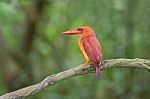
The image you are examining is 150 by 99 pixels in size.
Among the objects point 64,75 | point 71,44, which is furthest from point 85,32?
point 71,44

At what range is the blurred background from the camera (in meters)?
5.28

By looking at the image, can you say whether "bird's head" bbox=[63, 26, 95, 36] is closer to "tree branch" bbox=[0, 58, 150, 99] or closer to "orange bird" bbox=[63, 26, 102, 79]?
"orange bird" bbox=[63, 26, 102, 79]

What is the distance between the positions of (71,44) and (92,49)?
271cm

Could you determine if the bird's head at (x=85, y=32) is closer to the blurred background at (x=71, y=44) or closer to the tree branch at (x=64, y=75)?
the tree branch at (x=64, y=75)

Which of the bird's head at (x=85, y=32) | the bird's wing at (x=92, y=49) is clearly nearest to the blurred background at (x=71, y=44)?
the bird's head at (x=85, y=32)

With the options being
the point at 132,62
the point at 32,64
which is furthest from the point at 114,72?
the point at 132,62

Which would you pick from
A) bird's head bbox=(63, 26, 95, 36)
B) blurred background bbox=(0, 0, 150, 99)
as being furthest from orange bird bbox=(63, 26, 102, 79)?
blurred background bbox=(0, 0, 150, 99)

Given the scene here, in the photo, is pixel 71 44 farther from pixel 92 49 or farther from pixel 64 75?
pixel 64 75

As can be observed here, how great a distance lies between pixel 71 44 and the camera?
18.5ft

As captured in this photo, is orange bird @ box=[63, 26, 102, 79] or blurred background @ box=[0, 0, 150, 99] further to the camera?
blurred background @ box=[0, 0, 150, 99]

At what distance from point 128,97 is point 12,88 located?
1.19 meters

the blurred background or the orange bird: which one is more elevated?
the orange bird

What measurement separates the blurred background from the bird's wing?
2.00 meters

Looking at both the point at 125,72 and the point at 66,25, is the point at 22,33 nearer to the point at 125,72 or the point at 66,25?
the point at 66,25
